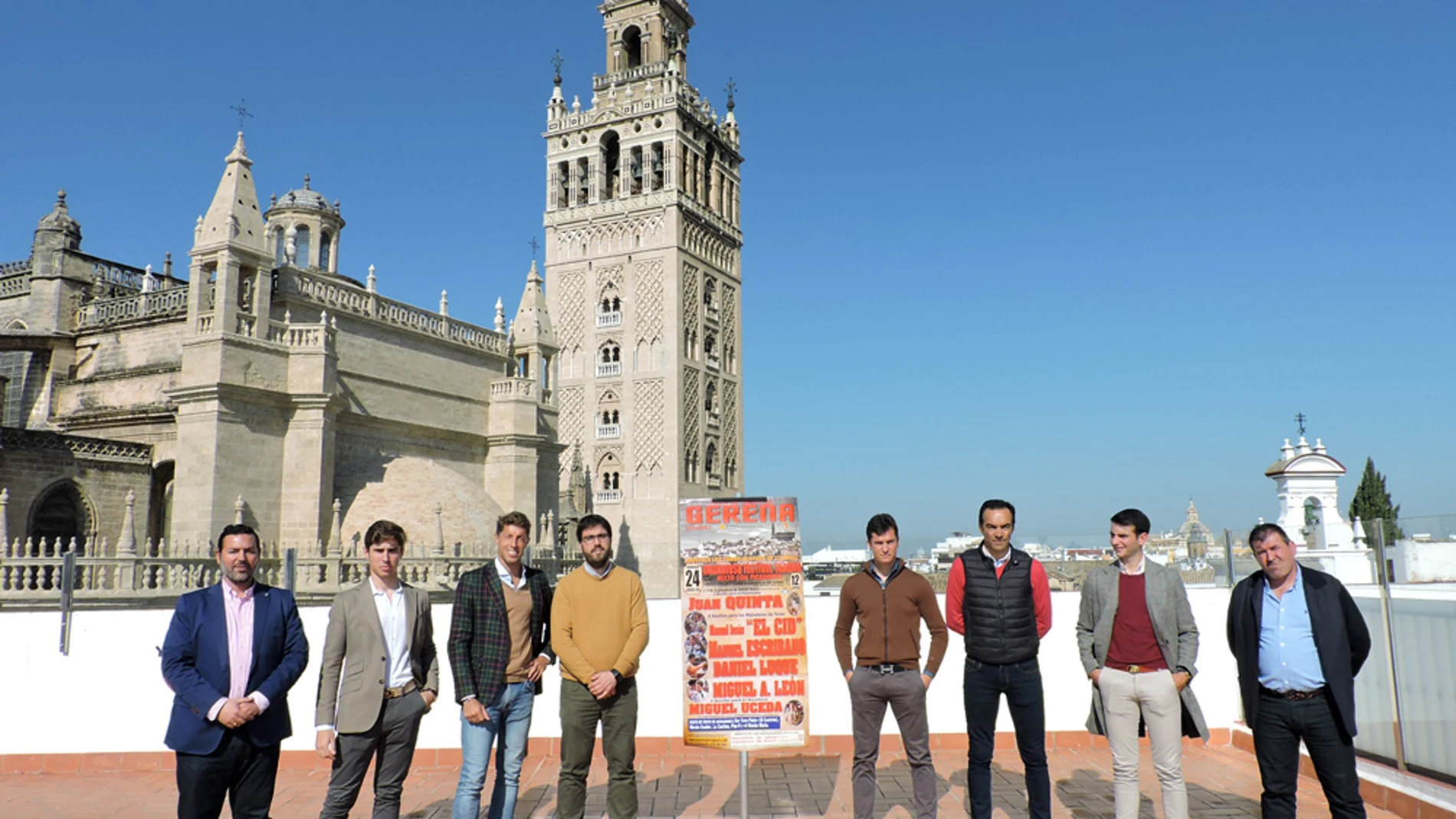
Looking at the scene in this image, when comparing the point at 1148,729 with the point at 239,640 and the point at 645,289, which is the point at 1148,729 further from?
the point at 645,289

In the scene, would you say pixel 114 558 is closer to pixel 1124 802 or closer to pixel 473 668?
pixel 473 668

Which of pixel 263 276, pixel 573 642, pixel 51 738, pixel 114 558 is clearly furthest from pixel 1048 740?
pixel 263 276

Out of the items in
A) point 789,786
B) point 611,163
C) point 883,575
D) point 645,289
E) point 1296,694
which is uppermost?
point 611,163

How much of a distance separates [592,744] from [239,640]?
6.73ft

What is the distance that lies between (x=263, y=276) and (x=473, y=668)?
18.7 meters

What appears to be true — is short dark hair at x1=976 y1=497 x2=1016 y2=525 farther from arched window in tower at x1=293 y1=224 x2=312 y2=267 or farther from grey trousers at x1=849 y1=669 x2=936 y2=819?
arched window in tower at x1=293 y1=224 x2=312 y2=267

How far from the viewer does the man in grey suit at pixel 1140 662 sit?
5.55 meters

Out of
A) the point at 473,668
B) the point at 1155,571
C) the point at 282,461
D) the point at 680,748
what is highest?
the point at 282,461

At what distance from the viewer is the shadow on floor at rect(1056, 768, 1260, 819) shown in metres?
6.56

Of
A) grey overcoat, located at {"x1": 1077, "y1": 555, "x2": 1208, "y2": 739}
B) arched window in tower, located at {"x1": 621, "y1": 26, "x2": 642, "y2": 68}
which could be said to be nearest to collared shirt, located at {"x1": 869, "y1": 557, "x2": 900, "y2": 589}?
grey overcoat, located at {"x1": 1077, "y1": 555, "x2": 1208, "y2": 739}

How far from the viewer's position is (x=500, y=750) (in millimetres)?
5625

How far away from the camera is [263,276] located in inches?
840

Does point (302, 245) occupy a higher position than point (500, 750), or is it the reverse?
point (302, 245)

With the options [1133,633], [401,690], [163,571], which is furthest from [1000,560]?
[163,571]
